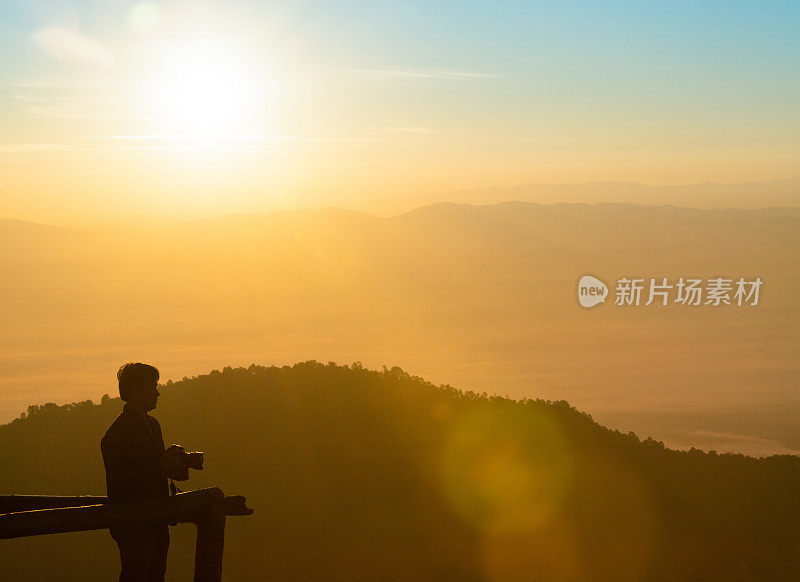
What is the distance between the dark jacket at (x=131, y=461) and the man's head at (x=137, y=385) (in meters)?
0.11

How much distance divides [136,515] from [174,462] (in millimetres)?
478

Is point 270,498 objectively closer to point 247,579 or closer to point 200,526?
point 247,579

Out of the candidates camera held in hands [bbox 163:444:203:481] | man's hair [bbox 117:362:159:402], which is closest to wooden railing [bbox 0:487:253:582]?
camera held in hands [bbox 163:444:203:481]

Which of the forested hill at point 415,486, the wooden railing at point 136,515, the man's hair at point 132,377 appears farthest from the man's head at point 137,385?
the forested hill at point 415,486

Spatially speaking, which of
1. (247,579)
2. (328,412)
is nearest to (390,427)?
(328,412)

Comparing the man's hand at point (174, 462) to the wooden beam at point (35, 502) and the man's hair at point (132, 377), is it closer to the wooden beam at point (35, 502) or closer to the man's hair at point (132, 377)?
the man's hair at point (132, 377)

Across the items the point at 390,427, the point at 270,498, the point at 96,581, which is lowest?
the point at 96,581

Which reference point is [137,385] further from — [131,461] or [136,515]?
[136,515]

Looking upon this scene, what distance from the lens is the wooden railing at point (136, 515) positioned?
5.66 m

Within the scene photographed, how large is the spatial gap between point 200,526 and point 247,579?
764 inches

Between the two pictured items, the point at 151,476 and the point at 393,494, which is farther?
the point at 393,494

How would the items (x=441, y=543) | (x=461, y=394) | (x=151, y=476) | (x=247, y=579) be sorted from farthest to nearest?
(x=461, y=394)
(x=441, y=543)
(x=247, y=579)
(x=151, y=476)

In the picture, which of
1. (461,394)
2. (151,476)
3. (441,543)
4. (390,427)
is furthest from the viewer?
(461,394)

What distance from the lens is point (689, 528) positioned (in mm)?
29734
